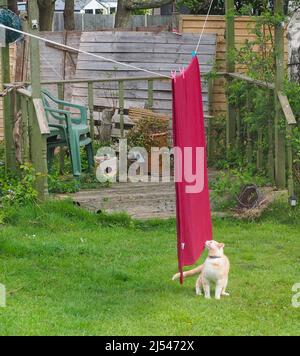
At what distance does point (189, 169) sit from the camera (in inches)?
264

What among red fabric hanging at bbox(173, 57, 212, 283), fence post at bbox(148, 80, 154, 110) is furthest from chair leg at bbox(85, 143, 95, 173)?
red fabric hanging at bbox(173, 57, 212, 283)

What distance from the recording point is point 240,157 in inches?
413

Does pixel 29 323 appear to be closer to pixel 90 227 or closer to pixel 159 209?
pixel 90 227

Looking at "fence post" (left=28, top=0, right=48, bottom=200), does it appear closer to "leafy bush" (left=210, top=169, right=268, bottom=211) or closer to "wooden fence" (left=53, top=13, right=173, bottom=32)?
"leafy bush" (left=210, top=169, right=268, bottom=211)

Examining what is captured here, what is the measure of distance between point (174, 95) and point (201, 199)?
3.88 ft

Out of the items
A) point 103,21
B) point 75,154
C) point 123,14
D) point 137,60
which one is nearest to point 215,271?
point 75,154

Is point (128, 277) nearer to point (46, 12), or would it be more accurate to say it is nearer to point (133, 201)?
point (133, 201)

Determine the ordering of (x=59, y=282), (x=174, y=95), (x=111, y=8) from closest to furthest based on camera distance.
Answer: (x=174, y=95) < (x=59, y=282) < (x=111, y=8)

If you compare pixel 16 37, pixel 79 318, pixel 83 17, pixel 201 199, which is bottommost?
pixel 79 318

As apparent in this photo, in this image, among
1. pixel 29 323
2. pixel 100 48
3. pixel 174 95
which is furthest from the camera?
pixel 100 48

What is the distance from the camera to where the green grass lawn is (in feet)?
18.2

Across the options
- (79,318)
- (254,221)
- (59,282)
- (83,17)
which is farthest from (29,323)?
(83,17)

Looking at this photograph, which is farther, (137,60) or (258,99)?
(137,60)

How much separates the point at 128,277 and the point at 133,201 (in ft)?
8.75
